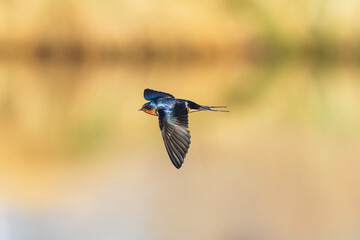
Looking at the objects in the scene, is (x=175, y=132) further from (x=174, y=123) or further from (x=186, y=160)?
(x=186, y=160)

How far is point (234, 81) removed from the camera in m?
6.44

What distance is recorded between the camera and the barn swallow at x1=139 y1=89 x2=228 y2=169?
1908 mm

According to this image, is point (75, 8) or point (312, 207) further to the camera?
point (75, 8)

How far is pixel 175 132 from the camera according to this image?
6.46 ft

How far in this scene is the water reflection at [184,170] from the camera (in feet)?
7.27

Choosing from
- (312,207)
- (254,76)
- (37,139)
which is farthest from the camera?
(254,76)

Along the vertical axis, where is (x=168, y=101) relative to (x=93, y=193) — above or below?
above

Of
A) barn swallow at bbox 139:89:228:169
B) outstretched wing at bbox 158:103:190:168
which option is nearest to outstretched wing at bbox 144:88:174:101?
barn swallow at bbox 139:89:228:169

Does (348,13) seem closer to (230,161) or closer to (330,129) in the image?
(330,129)

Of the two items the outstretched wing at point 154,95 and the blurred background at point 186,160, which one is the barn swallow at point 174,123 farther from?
the blurred background at point 186,160

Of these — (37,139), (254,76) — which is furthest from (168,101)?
(254,76)

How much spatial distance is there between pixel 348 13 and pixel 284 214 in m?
9.36

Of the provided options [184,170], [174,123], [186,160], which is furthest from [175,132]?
[186,160]

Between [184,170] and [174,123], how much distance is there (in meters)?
0.92
